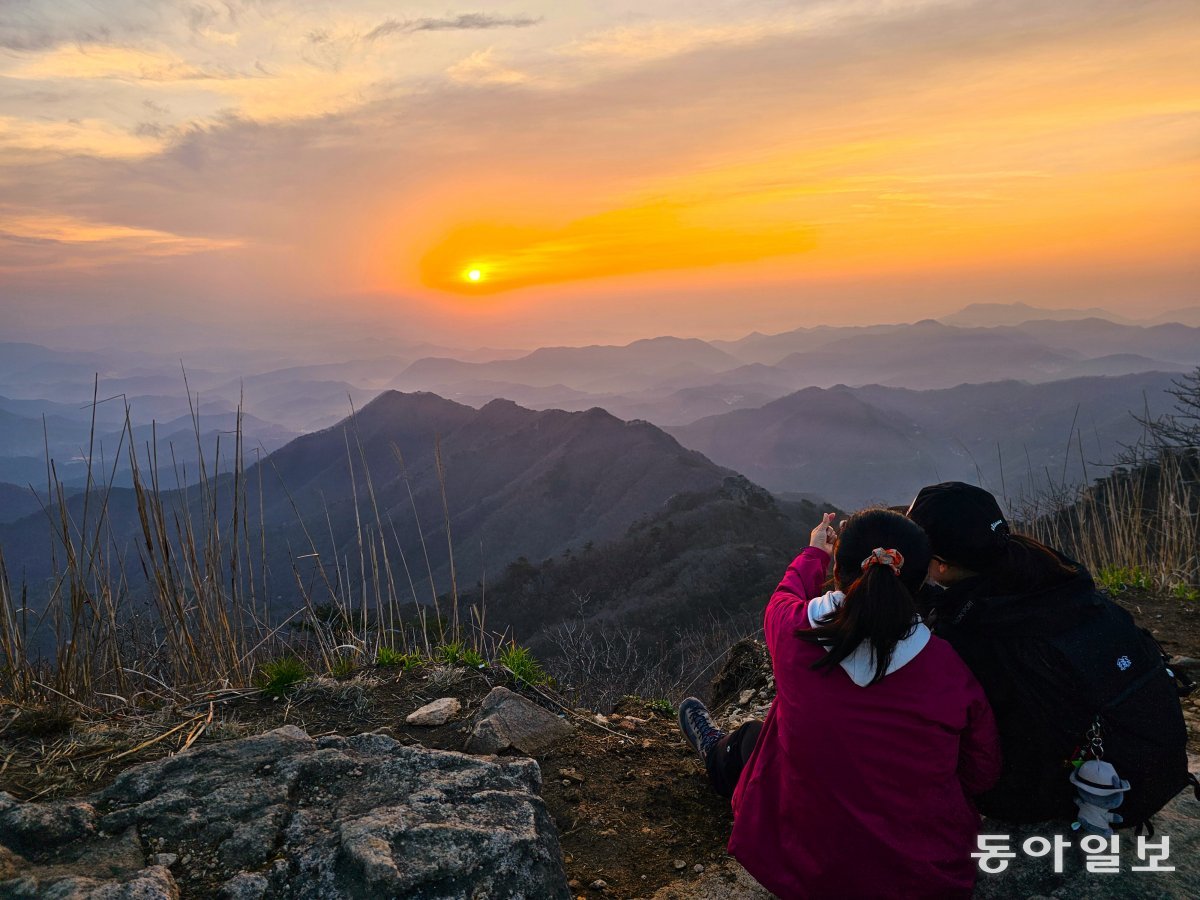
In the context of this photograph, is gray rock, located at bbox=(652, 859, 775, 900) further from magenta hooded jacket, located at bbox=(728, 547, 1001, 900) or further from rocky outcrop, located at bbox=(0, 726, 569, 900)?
rocky outcrop, located at bbox=(0, 726, 569, 900)

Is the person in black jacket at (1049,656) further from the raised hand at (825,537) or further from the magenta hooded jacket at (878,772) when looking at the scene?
the raised hand at (825,537)

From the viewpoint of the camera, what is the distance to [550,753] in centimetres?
316

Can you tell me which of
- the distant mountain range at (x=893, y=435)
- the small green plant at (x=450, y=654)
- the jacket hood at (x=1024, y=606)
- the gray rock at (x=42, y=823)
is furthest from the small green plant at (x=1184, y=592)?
the distant mountain range at (x=893, y=435)

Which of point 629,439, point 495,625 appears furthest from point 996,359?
point 495,625

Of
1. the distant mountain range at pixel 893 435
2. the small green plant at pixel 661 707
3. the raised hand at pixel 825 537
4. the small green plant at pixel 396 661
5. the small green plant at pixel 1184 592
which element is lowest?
the distant mountain range at pixel 893 435

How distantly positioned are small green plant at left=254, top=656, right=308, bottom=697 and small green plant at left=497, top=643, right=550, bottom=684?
100 centimetres

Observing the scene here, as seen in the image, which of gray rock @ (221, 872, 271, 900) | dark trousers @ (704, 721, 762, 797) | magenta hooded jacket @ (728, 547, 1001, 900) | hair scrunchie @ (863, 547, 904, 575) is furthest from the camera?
dark trousers @ (704, 721, 762, 797)

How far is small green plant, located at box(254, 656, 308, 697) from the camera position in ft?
11.0

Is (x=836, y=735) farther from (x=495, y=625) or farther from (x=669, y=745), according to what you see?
(x=495, y=625)

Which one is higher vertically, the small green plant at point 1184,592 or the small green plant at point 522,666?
the small green plant at point 522,666

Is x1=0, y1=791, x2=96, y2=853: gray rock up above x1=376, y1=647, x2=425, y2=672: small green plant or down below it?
above

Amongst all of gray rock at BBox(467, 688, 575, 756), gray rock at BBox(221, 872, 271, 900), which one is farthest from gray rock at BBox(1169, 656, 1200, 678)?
gray rock at BBox(221, 872, 271, 900)

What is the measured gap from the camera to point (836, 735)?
6.65 ft

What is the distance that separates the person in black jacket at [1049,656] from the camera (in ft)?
6.67
